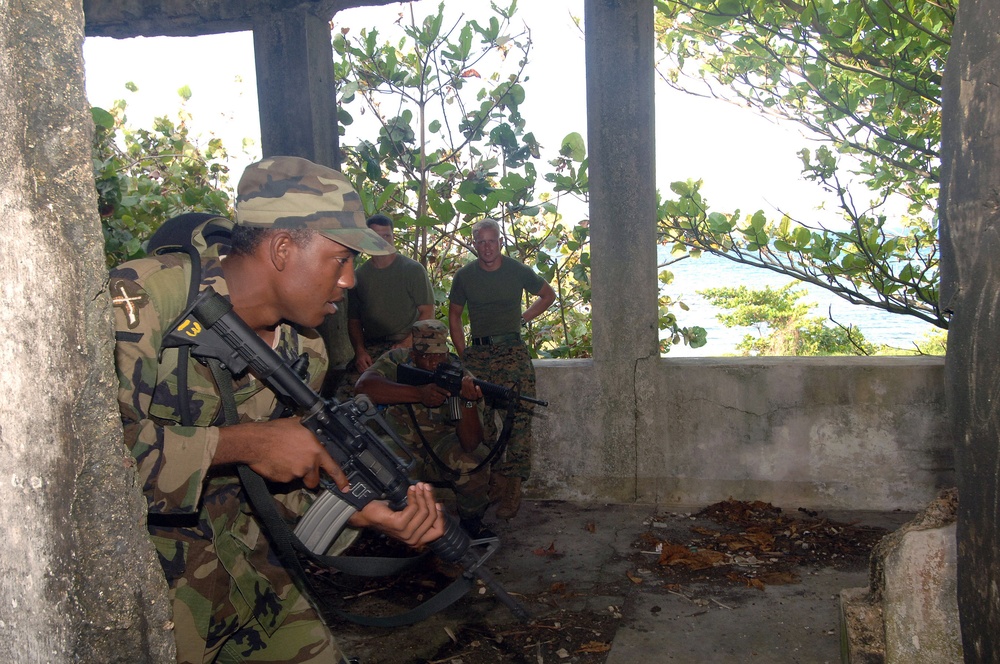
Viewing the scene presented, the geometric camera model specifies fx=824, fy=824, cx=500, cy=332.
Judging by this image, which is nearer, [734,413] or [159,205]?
[734,413]

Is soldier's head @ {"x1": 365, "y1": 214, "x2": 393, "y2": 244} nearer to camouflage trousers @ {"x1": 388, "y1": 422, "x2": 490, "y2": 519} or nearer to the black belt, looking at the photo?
the black belt

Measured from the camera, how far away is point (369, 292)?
220 inches

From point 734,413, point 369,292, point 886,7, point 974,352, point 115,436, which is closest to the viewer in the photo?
point 115,436

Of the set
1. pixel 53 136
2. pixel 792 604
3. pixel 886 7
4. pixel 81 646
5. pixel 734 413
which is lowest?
pixel 792 604

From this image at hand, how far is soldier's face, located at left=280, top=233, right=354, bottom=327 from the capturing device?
75.0 inches

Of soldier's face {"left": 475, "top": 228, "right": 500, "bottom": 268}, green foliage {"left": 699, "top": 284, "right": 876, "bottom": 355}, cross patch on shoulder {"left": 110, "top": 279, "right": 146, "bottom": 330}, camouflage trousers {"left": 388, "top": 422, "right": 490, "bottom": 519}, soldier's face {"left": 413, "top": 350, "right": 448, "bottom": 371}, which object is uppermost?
soldier's face {"left": 475, "top": 228, "right": 500, "bottom": 268}

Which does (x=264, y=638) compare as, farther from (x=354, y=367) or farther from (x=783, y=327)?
(x=783, y=327)

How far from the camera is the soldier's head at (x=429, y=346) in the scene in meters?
4.52

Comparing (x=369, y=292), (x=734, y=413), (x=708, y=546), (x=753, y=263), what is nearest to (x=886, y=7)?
(x=753, y=263)

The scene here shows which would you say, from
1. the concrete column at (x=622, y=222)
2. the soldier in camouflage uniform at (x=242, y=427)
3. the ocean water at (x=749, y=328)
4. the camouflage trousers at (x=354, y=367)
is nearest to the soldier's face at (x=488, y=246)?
the concrete column at (x=622, y=222)

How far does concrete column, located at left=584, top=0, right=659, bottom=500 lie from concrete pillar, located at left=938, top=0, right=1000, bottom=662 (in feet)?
10.6

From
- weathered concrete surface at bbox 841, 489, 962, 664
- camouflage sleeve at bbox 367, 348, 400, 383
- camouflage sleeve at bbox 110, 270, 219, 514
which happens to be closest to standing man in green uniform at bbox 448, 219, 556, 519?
camouflage sleeve at bbox 367, 348, 400, 383

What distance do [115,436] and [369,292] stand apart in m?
4.46

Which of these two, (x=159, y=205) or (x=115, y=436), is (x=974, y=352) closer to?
(x=115, y=436)
